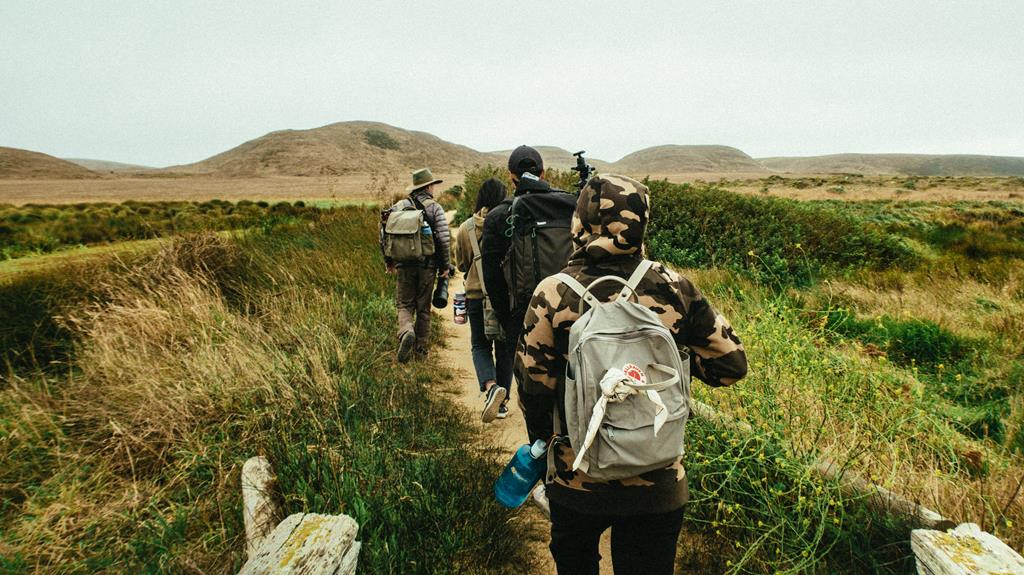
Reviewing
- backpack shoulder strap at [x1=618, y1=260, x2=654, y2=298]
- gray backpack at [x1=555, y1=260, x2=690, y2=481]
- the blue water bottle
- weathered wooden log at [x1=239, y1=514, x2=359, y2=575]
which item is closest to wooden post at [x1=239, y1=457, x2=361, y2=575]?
weathered wooden log at [x1=239, y1=514, x2=359, y2=575]

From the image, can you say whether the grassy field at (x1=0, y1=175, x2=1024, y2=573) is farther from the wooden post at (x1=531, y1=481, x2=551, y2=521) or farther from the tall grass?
the wooden post at (x1=531, y1=481, x2=551, y2=521)

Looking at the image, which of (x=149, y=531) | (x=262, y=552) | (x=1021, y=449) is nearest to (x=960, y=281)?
(x=1021, y=449)

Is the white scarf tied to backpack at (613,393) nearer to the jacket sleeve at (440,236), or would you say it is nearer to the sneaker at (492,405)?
the sneaker at (492,405)

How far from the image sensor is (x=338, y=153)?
119000 millimetres

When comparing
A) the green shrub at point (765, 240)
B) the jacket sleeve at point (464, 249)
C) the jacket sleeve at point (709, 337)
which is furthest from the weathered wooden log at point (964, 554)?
the green shrub at point (765, 240)

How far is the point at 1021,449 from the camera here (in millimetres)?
2975

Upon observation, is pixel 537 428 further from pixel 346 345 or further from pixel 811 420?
pixel 346 345

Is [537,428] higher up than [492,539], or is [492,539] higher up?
[537,428]

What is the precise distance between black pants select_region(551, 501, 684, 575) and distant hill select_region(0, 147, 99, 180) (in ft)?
→ 364

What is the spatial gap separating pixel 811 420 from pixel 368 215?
37.5ft

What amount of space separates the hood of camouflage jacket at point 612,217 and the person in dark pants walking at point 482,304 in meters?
1.84

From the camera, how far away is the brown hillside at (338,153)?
4122 inches

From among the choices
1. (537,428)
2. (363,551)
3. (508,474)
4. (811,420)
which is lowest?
(363,551)

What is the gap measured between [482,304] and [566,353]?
2121 millimetres
